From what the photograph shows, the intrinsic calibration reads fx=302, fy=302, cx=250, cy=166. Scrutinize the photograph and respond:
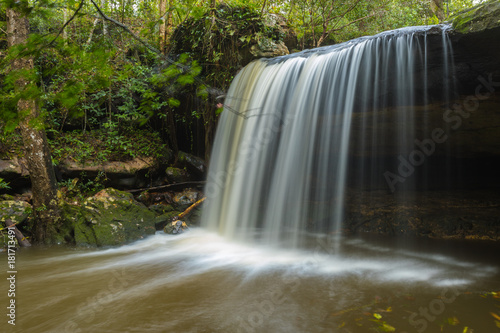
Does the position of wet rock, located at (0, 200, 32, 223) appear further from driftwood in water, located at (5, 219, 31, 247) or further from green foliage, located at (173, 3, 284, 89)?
green foliage, located at (173, 3, 284, 89)

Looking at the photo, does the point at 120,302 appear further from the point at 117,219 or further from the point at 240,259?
the point at 117,219

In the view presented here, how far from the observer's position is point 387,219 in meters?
6.13

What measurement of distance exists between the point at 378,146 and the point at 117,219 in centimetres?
504

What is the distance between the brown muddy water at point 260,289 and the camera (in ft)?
7.84

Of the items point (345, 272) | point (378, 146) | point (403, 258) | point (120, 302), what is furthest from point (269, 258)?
point (378, 146)

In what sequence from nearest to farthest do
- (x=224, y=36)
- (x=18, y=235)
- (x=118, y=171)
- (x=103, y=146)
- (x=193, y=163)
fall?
(x=18, y=235) → (x=118, y=171) → (x=224, y=36) → (x=103, y=146) → (x=193, y=163)

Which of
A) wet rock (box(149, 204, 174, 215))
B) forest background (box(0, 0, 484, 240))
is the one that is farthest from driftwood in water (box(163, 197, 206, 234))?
forest background (box(0, 0, 484, 240))

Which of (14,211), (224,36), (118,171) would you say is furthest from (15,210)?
(224,36)

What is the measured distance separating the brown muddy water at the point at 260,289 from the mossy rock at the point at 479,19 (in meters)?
2.81

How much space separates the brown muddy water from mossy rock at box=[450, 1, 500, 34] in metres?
2.81

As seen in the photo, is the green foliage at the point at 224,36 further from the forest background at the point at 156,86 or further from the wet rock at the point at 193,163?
the wet rock at the point at 193,163

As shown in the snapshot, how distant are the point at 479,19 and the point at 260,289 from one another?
3.90 meters

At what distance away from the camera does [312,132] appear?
5.39 meters

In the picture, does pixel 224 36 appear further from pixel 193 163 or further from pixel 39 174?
pixel 39 174
